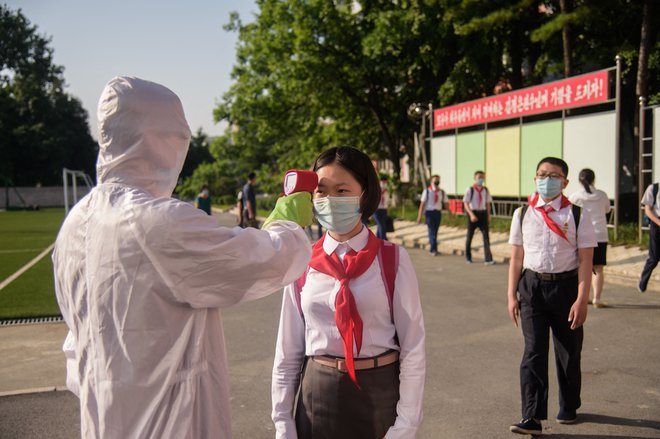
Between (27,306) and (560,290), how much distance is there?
7.31m

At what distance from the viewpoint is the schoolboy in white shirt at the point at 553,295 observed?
4.08 metres

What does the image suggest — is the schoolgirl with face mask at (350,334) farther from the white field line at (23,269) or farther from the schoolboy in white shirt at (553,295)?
the white field line at (23,269)

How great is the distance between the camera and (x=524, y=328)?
4.25m

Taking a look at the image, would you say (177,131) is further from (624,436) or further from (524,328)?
(624,436)

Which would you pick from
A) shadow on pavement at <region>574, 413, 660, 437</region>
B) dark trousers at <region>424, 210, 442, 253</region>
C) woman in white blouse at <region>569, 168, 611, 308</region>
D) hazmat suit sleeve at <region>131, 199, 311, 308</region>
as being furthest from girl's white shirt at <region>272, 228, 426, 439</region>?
dark trousers at <region>424, 210, 442, 253</region>

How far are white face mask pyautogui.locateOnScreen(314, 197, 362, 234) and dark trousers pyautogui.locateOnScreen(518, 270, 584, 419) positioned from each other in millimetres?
2306

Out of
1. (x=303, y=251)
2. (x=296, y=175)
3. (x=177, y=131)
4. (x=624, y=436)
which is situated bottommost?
(x=624, y=436)

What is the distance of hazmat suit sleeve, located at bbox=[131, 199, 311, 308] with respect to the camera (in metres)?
1.77

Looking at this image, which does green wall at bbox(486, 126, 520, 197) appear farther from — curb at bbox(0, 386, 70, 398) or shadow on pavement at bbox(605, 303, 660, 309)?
curb at bbox(0, 386, 70, 398)

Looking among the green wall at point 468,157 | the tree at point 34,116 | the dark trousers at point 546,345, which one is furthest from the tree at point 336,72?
the tree at point 34,116

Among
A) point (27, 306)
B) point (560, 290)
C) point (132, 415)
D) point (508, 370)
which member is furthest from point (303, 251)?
point (27, 306)

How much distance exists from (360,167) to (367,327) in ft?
2.11

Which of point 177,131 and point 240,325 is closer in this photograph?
point 177,131

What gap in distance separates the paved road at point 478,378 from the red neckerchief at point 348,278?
2090 millimetres
